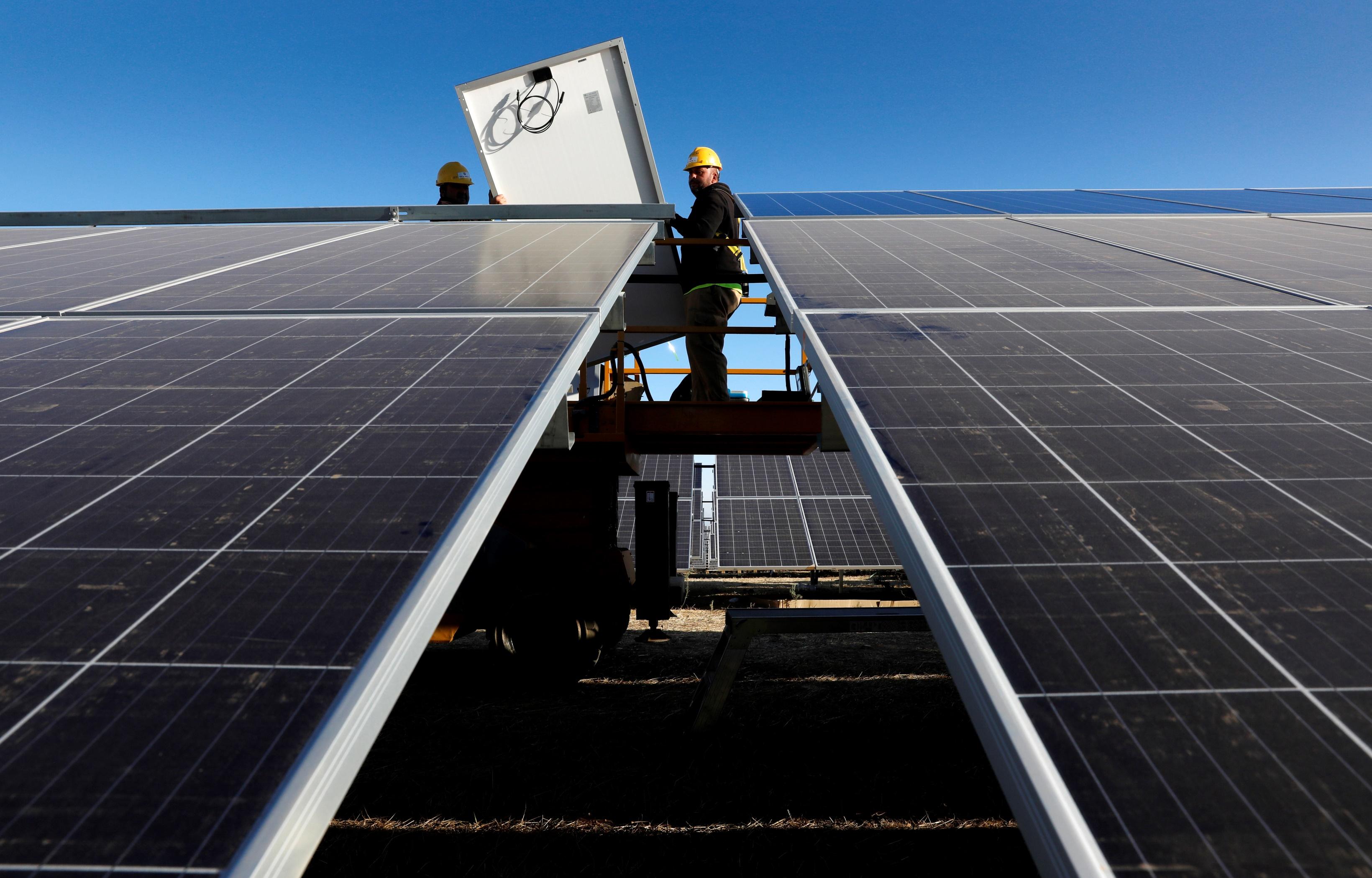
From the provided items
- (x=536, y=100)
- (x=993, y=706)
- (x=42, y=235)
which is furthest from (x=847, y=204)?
(x=993, y=706)

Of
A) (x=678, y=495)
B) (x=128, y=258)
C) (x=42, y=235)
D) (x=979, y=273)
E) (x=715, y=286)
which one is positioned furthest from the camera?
(x=678, y=495)

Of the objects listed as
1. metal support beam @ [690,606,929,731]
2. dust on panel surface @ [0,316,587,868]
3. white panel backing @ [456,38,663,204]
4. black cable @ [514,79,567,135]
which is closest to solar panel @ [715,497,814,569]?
metal support beam @ [690,606,929,731]

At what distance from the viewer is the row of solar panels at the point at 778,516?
11.8 meters

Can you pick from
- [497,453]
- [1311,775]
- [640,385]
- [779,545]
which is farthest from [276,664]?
[779,545]

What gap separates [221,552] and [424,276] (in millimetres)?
3736

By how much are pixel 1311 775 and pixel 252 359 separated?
3.97m

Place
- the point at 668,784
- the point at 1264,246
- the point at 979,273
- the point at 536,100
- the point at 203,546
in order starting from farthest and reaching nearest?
the point at 536,100 < the point at 1264,246 < the point at 668,784 < the point at 979,273 < the point at 203,546

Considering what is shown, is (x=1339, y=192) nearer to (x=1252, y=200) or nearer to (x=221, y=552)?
(x=1252, y=200)

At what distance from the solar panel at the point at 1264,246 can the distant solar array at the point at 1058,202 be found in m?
1.28

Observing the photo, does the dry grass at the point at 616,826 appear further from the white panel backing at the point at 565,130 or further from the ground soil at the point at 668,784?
the white panel backing at the point at 565,130

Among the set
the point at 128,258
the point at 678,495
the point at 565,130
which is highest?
the point at 565,130

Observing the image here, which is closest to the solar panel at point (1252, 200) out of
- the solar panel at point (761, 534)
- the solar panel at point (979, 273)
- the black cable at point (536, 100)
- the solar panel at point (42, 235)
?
the solar panel at point (979, 273)

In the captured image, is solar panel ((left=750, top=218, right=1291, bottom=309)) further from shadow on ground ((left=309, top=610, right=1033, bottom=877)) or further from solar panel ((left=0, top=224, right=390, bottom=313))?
solar panel ((left=0, top=224, right=390, bottom=313))

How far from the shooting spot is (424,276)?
5512mm
